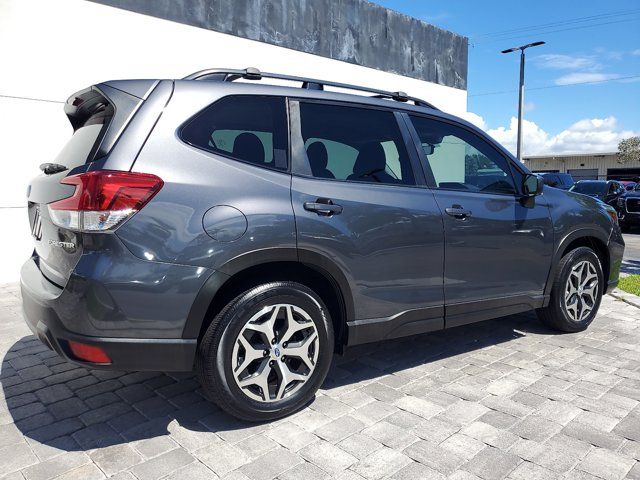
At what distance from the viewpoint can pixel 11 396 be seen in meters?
3.16

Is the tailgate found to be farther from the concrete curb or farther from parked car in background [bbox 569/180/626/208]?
parked car in background [bbox 569/180/626/208]

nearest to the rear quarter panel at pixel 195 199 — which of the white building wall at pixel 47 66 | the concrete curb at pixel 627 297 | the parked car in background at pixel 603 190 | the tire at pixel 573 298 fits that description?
the tire at pixel 573 298

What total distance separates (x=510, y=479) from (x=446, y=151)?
254 cm

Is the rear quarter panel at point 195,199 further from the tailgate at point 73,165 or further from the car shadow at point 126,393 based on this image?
the car shadow at point 126,393

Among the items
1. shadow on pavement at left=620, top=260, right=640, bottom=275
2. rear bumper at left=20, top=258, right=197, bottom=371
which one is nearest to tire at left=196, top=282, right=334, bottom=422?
rear bumper at left=20, top=258, right=197, bottom=371

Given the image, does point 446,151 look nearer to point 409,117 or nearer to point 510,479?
point 409,117

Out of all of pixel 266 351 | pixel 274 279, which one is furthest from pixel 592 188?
pixel 266 351

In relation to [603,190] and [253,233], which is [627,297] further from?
[603,190]

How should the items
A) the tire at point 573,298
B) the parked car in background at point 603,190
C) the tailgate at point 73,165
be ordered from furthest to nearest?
the parked car in background at point 603,190, the tire at point 573,298, the tailgate at point 73,165

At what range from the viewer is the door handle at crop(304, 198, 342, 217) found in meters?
2.75

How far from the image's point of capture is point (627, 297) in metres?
5.96

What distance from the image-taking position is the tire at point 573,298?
4.21 metres

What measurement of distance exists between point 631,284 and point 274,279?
6.11 m

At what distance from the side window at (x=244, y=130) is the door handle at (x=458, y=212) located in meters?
1.24
